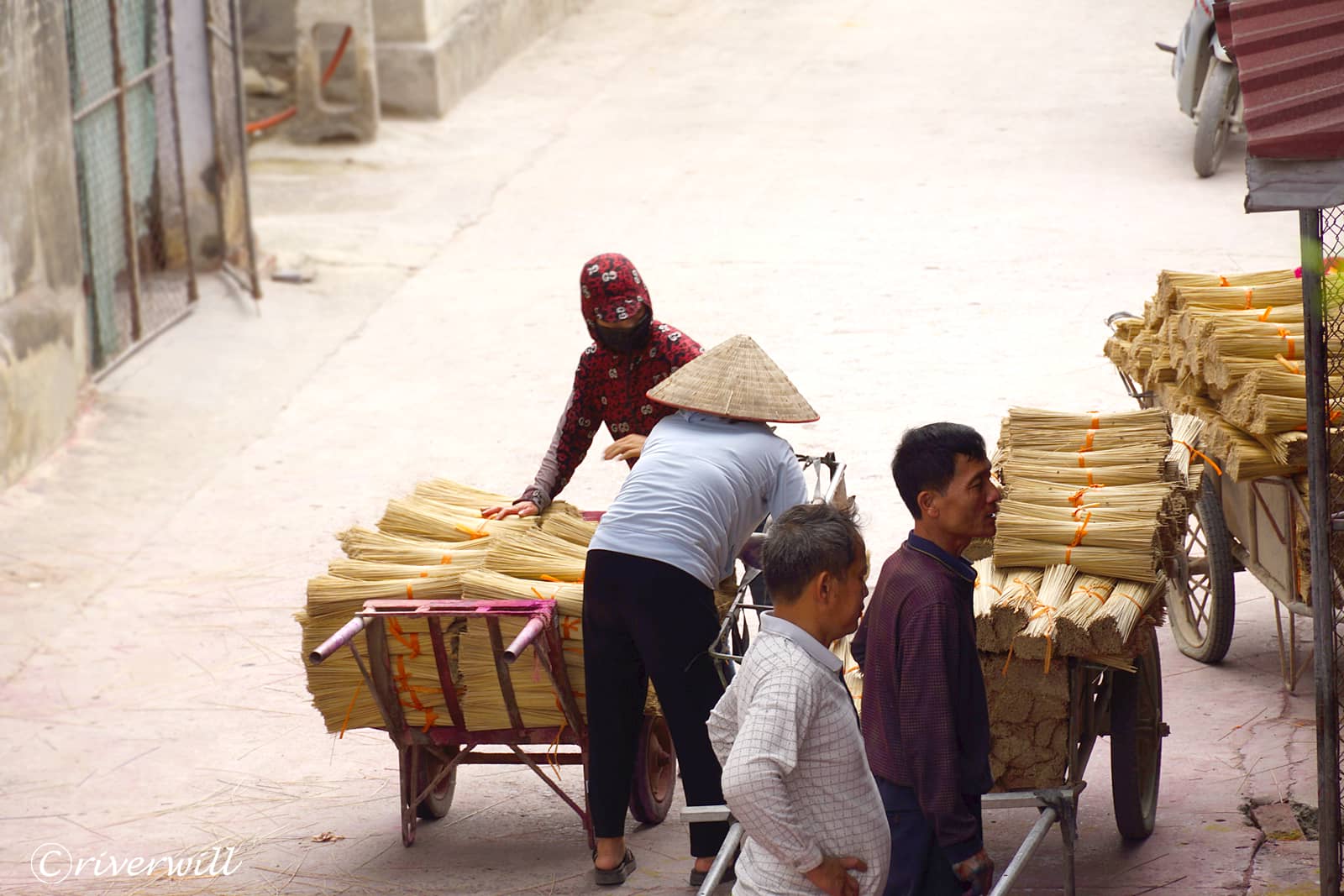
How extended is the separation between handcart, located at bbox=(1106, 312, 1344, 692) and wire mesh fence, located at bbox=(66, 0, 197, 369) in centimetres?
632

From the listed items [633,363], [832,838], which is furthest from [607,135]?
[832,838]

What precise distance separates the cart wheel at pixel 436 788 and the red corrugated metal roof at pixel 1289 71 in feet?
9.85

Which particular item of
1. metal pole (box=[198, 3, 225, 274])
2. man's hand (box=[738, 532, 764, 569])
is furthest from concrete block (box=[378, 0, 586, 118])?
man's hand (box=[738, 532, 764, 569])

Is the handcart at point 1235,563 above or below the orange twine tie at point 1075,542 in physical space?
below

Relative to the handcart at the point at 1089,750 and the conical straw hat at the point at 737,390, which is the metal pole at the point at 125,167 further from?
the conical straw hat at the point at 737,390

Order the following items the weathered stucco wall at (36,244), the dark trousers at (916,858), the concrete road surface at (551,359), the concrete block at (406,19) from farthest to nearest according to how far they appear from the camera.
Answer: the concrete block at (406,19) → the weathered stucco wall at (36,244) → the concrete road surface at (551,359) → the dark trousers at (916,858)

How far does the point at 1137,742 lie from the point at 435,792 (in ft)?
7.18

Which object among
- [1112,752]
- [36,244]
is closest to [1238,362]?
[1112,752]

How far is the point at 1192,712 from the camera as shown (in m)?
5.88

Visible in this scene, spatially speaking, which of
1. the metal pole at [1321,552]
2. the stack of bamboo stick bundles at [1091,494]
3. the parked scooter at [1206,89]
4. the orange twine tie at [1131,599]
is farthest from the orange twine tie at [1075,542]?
the parked scooter at [1206,89]

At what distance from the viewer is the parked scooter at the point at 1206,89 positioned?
1221 cm

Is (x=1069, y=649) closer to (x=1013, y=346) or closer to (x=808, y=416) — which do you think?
(x=808, y=416)

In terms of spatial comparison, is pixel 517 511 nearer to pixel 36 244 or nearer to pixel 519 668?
pixel 519 668

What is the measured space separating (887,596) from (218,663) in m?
3.99
